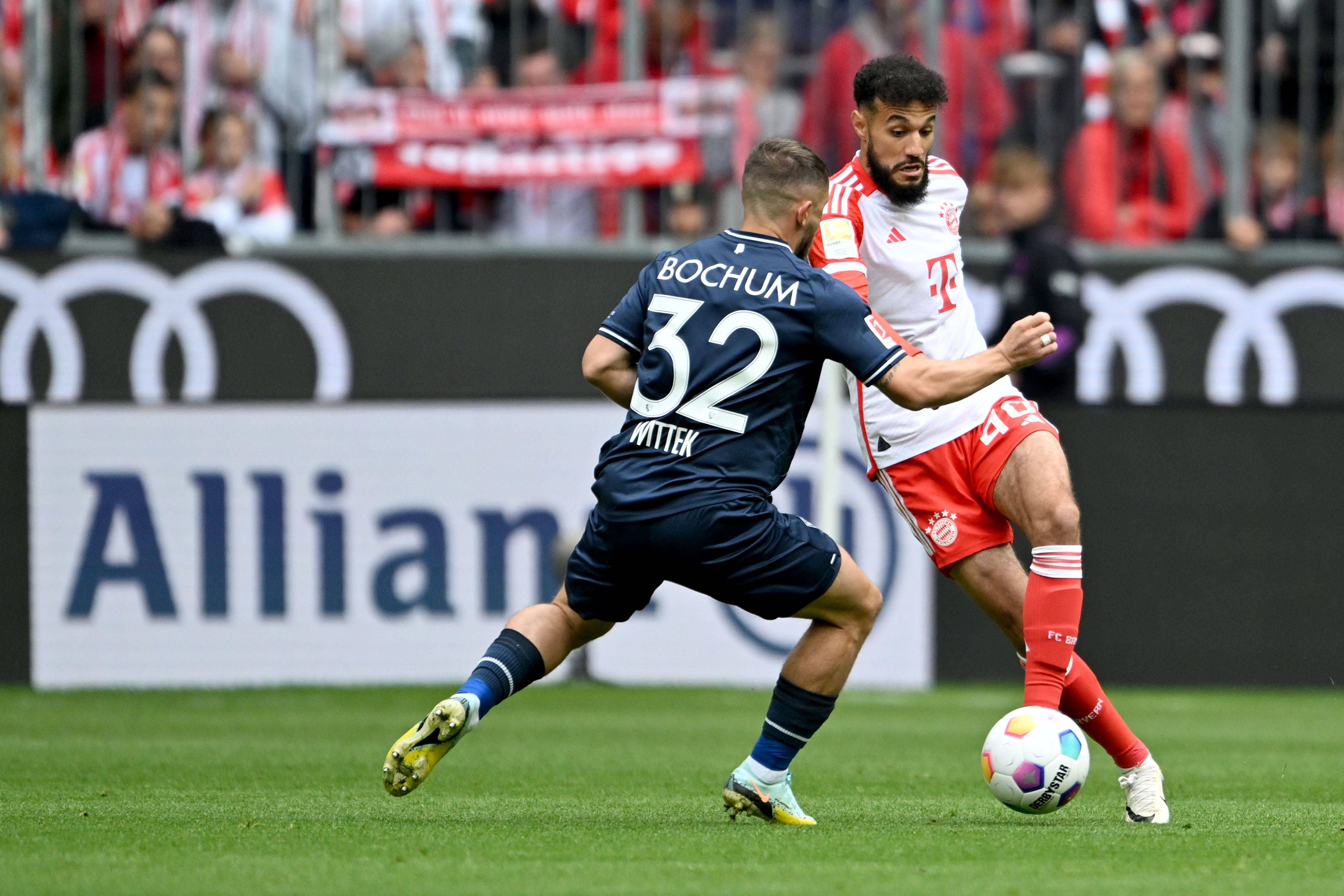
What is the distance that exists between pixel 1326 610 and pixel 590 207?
517cm

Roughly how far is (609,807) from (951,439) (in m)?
1.62

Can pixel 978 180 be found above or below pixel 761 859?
above

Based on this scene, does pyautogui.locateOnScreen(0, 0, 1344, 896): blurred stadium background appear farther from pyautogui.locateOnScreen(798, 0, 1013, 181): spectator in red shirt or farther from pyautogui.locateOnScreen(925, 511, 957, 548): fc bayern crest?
pyautogui.locateOnScreen(925, 511, 957, 548): fc bayern crest

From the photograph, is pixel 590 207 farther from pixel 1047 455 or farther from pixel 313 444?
pixel 1047 455

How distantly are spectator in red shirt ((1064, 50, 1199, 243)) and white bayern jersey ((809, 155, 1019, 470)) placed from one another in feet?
20.3

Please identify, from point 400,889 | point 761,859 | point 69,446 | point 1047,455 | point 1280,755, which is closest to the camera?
point 400,889

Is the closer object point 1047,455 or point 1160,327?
point 1047,455

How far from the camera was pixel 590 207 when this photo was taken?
12.5m

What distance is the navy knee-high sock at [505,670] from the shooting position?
18.7ft

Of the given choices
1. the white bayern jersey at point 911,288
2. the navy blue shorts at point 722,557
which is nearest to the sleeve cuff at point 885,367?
the navy blue shorts at point 722,557

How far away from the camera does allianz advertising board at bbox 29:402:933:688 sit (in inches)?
441

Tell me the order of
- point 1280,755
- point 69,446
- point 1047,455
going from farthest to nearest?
1. point 69,446
2. point 1280,755
3. point 1047,455

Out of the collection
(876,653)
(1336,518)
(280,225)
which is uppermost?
(280,225)

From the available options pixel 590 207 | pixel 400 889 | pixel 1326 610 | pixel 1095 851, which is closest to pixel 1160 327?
pixel 1326 610
